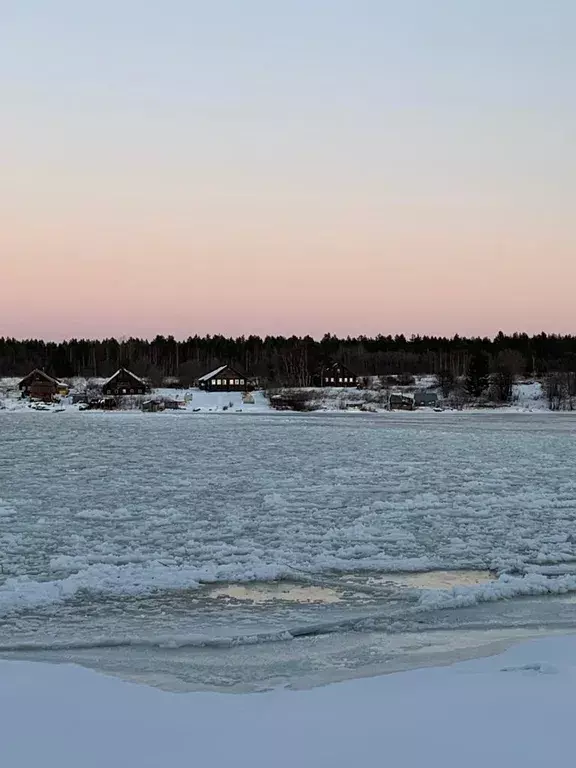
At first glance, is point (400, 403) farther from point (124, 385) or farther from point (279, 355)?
point (279, 355)

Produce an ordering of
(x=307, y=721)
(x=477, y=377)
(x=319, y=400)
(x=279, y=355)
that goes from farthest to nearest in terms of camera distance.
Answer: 1. (x=279, y=355)
2. (x=477, y=377)
3. (x=319, y=400)
4. (x=307, y=721)

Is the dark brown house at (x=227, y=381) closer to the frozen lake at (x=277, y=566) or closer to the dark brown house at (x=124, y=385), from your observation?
the dark brown house at (x=124, y=385)

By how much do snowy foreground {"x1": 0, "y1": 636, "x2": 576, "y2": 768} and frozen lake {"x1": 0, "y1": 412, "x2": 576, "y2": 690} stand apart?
58 centimetres

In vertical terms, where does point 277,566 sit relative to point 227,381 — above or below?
below

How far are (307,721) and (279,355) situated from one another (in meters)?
112

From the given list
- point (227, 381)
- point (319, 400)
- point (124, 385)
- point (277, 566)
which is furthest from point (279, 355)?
point (277, 566)

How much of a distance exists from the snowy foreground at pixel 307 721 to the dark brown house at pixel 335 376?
8327 cm

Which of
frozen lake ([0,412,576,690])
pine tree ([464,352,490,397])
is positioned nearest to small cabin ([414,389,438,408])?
pine tree ([464,352,490,397])

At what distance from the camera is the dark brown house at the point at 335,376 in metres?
88.6

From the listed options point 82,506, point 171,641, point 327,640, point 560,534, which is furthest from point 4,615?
point 560,534

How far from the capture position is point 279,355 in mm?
116062

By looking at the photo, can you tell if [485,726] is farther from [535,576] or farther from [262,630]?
[535,576]

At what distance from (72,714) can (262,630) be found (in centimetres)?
255

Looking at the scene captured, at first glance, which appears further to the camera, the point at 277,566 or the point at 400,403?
the point at 400,403
